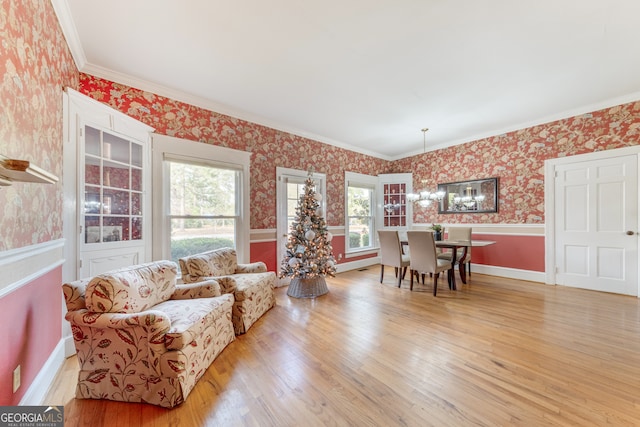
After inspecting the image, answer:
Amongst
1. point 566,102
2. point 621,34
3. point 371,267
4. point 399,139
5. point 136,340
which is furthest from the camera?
point 371,267

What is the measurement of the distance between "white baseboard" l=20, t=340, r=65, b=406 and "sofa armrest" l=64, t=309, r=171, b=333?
468mm

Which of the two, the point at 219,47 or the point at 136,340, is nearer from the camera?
the point at 136,340

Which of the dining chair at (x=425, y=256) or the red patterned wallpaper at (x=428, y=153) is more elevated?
the red patterned wallpaper at (x=428, y=153)

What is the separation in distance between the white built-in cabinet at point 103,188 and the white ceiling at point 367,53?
60 centimetres

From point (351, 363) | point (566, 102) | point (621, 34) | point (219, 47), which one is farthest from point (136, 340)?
point (566, 102)

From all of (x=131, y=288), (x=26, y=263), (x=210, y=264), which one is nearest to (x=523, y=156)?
(x=210, y=264)

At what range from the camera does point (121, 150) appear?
2.72 meters

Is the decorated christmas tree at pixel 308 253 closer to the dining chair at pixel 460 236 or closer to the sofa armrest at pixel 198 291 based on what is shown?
the sofa armrest at pixel 198 291

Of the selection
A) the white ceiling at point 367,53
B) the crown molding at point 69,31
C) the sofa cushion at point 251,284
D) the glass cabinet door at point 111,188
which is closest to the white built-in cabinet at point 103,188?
the glass cabinet door at point 111,188

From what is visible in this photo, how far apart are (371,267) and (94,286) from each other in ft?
16.5

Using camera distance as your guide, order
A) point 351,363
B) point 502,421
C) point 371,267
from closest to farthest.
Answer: point 502,421
point 351,363
point 371,267

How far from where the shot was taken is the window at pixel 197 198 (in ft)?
10.2

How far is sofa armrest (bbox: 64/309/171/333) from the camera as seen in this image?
1563mm

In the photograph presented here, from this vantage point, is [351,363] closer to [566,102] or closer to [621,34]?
[621,34]
